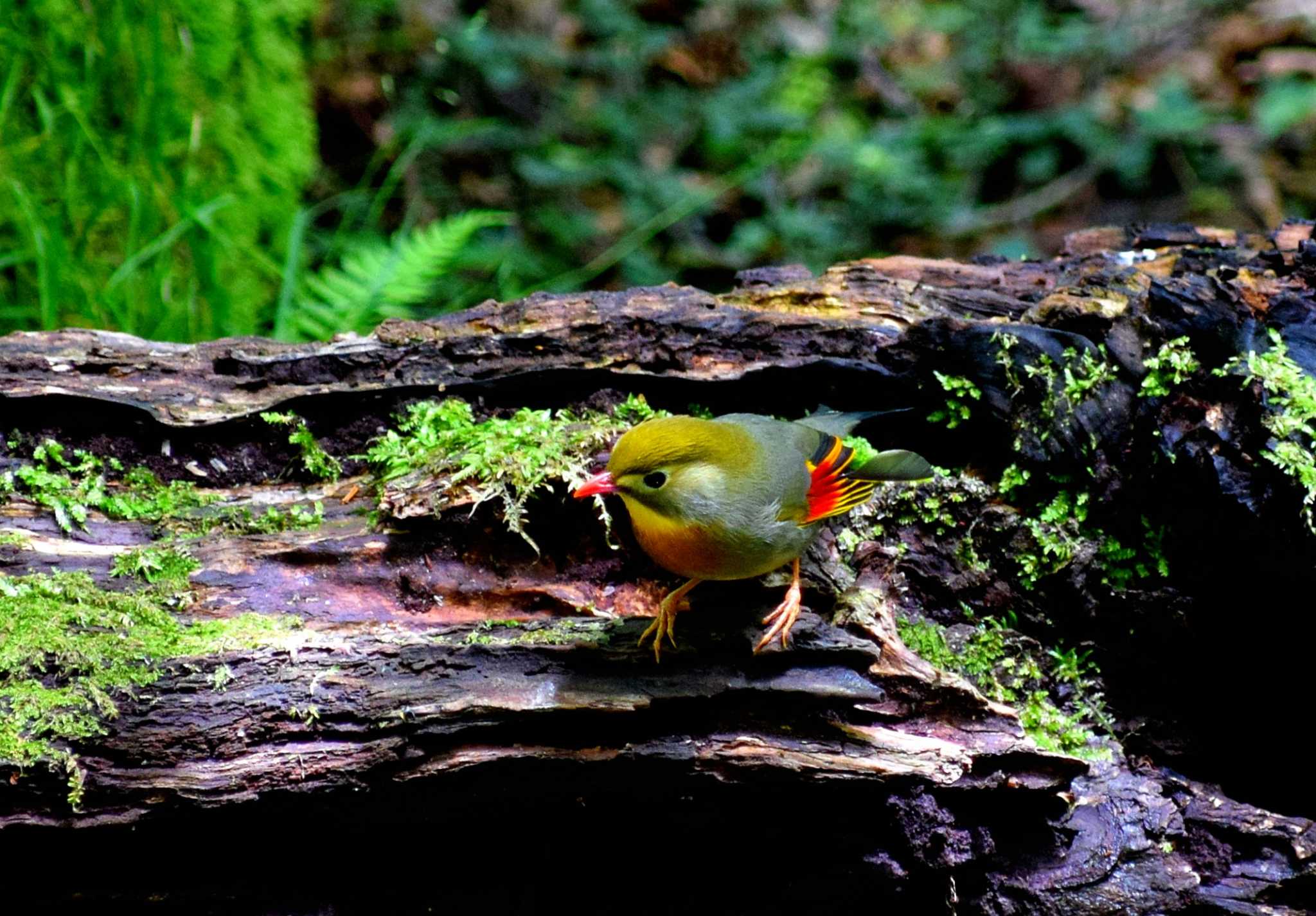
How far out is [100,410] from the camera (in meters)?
2.97

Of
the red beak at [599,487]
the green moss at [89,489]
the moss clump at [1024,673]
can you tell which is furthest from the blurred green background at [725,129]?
the red beak at [599,487]

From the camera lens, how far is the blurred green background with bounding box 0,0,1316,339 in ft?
18.1

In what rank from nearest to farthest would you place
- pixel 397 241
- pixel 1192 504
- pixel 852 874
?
pixel 852 874
pixel 1192 504
pixel 397 241

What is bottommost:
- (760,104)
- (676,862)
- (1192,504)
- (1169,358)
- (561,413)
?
(676,862)

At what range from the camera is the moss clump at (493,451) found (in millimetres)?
2850

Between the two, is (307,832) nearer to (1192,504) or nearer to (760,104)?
(1192,504)

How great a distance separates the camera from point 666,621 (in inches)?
107

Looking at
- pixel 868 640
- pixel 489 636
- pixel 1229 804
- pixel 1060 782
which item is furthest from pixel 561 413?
pixel 1229 804

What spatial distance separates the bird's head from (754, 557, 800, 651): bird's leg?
14.1 inches

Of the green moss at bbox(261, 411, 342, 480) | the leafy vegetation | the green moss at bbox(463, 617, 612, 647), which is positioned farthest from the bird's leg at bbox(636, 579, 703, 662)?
the leafy vegetation

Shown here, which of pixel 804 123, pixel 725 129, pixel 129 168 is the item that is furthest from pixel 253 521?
pixel 804 123

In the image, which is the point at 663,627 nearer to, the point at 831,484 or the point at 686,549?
the point at 686,549

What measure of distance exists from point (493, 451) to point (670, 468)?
54 cm

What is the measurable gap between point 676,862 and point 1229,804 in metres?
1.51
